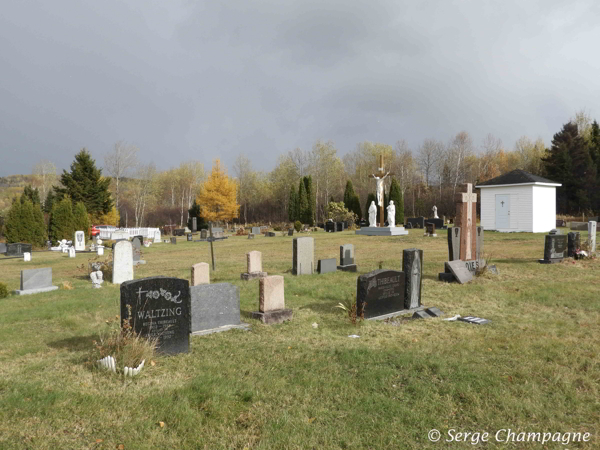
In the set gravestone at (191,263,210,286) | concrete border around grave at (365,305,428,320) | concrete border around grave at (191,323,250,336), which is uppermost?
gravestone at (191,263,210,286)

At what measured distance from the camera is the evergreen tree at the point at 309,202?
160 feet

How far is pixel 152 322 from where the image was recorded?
232 inches

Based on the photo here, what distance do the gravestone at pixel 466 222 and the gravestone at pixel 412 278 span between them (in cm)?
455

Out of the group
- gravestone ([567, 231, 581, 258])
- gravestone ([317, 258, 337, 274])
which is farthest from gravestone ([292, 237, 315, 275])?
gravestone ([567, 231, 581, 258])

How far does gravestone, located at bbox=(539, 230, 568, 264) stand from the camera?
14.9m

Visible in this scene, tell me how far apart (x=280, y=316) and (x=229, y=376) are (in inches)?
115

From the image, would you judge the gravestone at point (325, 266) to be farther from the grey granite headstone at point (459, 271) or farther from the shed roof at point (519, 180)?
the shed roof at point (519, 180)

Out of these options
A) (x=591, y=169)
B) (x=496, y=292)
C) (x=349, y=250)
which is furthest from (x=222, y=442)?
(x=591, y=169)

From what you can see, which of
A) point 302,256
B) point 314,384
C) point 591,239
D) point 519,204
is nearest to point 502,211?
point 519,204

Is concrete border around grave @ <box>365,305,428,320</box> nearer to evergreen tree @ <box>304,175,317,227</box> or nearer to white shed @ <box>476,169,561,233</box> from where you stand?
white shed @ <box>476,169,561,233</box>

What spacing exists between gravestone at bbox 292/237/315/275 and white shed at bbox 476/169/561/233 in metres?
20.2

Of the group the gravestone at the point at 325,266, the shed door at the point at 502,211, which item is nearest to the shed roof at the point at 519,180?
the shed door at the point at 502,211

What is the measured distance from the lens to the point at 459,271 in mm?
11953

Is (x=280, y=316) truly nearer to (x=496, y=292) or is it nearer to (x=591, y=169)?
(x=496, y=292)
